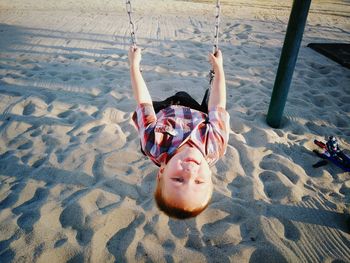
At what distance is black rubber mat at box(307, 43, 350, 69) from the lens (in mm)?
4422

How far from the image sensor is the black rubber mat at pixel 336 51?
4.42 m

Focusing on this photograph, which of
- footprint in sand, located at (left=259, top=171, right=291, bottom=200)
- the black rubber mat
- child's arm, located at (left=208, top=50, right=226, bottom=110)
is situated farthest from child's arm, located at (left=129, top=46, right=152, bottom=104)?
the black rubber mat

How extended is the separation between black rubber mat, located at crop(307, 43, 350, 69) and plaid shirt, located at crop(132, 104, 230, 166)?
11.9 feet

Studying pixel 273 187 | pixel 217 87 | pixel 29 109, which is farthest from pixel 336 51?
pixel 29 109

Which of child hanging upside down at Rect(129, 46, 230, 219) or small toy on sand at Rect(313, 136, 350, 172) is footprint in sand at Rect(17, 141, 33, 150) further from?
small toy on sand at Rect(313, 136, 350, 172)

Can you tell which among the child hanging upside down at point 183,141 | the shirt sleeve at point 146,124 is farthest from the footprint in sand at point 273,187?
the shirt sleeve at point 146,124

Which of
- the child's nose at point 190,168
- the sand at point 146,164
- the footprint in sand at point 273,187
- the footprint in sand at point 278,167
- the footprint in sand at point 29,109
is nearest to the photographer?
the child's nose at point 190,168

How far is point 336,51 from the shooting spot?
15.6 feet

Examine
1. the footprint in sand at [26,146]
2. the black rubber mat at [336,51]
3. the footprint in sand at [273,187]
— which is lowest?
the footprint in sand at [273,187]

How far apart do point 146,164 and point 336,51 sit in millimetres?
4344

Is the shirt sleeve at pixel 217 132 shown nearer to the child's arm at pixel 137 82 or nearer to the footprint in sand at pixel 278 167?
the child's arm at pixel 137 82

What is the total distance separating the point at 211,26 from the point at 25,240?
6.30 meters

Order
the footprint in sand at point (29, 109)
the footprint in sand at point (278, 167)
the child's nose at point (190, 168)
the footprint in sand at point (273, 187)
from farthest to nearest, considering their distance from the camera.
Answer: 1. the footprint in sand at point (29, 109)
2. the footprint in sand at point (278, 167)
3. the footprint in sand at point (273, 187)
4. the child's nose at point (190, 168)

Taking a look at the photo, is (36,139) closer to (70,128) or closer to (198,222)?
(70,128)
